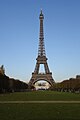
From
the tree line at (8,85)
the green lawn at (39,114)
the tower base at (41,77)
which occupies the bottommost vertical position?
the green lawn at (39,114)

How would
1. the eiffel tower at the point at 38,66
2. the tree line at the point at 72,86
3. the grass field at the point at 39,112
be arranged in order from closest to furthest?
the grass field at the point at 39,112, the tree line at the point at 72,86, the eiffel tower at the point at 38,66

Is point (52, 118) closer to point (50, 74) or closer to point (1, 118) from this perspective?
point (1, 118)

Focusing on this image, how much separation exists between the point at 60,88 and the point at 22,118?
11247cm

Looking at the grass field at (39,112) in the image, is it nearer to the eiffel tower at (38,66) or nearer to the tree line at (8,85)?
the tree line at (8,85)

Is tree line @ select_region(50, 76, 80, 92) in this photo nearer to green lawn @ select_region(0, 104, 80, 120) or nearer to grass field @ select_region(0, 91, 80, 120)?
grass field @ select_region(0, 91, 80, 120)

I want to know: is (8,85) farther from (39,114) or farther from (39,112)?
(39,114)

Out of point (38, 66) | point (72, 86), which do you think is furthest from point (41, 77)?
point (72, 86)

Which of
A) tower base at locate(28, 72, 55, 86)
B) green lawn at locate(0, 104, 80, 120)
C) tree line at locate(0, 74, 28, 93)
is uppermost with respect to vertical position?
tower base at locate(28, 72, 55, 86)

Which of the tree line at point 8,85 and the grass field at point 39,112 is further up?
the tree line at point 8,85

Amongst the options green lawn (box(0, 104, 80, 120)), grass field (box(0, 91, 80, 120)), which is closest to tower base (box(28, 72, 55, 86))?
grass field (box(0, 91, 80, 120))

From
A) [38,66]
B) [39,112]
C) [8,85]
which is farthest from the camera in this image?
[38,66]

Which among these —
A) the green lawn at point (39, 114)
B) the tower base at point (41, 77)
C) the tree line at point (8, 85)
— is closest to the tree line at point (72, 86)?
the tower base at point (41, 77)

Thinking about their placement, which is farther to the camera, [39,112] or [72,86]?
[72,86]

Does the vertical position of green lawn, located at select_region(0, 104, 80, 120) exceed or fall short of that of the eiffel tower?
it falls short
